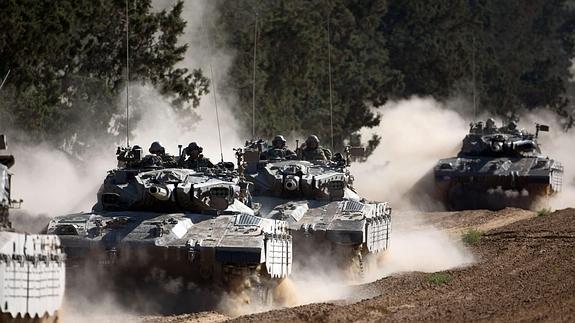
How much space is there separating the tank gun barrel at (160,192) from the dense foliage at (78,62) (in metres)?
17.0

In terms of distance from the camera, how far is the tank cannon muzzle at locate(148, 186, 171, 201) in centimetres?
2148

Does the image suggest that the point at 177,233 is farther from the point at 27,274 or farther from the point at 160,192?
the point at 27,274

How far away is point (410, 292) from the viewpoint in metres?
21.2

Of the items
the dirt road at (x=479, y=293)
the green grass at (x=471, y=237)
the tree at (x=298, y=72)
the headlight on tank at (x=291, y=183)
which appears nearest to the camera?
the dirt road at (x=479, y=293)

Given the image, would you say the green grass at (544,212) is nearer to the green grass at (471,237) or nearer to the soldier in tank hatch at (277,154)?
the green grass at (471,237)

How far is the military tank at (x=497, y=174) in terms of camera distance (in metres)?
40.6

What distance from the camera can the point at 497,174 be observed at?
40594mm

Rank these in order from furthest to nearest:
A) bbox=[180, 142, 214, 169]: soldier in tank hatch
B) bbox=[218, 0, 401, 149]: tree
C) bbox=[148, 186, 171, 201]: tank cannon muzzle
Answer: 1. bbox=[218, 0, 401, 149]: tree
2. bbox=[180, 142, 214, 169]: soldier in tank hatch
3. bbox=[148, 186, 171, 201]: tank cannon muzzle

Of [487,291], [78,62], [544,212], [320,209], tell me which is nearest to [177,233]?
[487,291]

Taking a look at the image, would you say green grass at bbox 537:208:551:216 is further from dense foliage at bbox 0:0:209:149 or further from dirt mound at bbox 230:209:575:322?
dense foliage at bbox 0:0:209:149

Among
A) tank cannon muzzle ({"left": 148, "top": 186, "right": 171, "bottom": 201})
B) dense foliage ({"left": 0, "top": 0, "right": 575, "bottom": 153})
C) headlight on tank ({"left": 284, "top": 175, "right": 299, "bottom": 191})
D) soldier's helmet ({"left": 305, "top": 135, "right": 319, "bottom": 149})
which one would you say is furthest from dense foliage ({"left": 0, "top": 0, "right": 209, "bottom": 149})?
tank cannon muzzle ({"left": 148, "top": 186, "right": 171, "bottom": 201})

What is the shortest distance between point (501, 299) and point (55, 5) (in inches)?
932

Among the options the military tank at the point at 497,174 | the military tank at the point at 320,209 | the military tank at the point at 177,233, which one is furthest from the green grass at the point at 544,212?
the military tank at the point at 177,233

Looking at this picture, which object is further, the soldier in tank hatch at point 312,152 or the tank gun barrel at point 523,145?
the tank gun barrel at point 523,145
